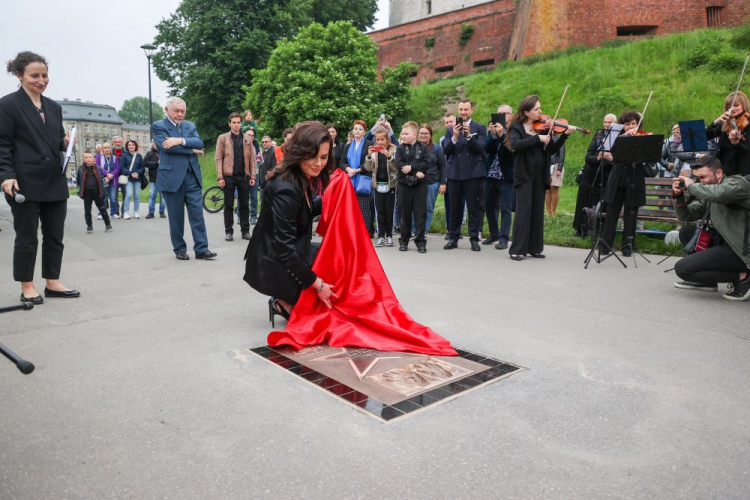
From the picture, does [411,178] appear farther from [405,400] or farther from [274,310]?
[405,400]

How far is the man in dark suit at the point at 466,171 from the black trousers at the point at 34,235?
19.3 ft

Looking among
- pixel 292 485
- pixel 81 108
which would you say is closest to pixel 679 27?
pixel 292 485

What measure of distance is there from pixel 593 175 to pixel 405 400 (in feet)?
26.3

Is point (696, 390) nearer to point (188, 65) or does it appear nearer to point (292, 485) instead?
point (292, 485)

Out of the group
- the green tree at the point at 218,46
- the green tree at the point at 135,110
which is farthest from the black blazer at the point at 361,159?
the green tree at the point at 135,110

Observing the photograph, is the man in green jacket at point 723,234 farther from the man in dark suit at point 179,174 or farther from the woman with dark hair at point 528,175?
the man in dark suit at point 179,174

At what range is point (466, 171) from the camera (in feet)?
31.7

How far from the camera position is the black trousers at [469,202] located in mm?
9742

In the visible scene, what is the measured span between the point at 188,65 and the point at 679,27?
30001 mm

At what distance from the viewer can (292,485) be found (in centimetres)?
245

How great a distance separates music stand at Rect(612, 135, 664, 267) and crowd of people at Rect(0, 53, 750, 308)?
7.5 inches

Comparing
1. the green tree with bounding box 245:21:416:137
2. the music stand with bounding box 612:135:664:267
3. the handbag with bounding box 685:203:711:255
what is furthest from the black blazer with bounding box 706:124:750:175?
the green tree with bounding box 245:21:416:137

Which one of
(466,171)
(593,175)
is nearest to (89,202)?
(466,171)

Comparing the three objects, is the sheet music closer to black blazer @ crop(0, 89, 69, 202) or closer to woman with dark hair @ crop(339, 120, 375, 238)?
black blazer @ crop(0, 89, 69, 202)
